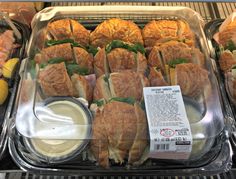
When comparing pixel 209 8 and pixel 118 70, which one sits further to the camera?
pixel 209 8

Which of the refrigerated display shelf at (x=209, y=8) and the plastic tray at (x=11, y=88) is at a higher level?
the refrigerated display shelf at (x=209, y=8)

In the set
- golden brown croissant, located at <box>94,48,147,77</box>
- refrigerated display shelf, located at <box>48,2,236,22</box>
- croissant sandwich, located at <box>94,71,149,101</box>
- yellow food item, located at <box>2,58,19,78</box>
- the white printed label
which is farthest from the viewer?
refrigerated display shelf, located at <box>48,2,236,22</box>

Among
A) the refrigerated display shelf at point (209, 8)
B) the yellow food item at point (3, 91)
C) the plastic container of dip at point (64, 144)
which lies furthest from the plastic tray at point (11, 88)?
the refrigerated display shelf at point (209, 8)

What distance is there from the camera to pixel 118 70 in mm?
1173

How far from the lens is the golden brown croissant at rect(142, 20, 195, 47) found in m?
1.34

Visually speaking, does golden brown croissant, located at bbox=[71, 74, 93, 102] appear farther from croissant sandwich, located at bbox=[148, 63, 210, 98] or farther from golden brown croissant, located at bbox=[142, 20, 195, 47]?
golden brown croissant, located at bbox=[142, 20, 195, 47]

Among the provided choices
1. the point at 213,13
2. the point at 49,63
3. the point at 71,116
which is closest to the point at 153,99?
the point at 71,116

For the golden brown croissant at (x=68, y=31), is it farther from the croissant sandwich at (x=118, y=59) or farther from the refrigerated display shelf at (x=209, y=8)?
the refrigerated display shelf at (x=209, y=8)

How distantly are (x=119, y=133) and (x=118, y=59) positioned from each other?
0.29 meters

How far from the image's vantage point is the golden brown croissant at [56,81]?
1.10m

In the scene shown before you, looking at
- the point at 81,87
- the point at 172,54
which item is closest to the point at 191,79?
the point at 172,54

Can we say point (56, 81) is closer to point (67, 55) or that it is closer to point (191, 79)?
point (67, 55)

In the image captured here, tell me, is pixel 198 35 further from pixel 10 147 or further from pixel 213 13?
pixel 10 147

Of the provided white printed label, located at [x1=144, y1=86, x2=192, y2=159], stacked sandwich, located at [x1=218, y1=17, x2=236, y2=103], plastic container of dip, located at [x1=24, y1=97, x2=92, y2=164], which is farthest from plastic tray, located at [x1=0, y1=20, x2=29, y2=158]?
stacked sandwich, located at [x1=218, y1=17, x2=236, y2=103]
